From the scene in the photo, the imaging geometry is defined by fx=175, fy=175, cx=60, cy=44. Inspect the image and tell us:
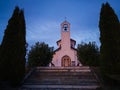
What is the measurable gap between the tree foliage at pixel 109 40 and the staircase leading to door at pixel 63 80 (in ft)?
4.30

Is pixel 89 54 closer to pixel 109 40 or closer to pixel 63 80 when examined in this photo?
pixel 109 40

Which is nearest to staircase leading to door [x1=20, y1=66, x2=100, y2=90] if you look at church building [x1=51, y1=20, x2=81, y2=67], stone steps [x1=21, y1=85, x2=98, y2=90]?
stone steps [x1=21, y1=85, x2=98, y2=90]

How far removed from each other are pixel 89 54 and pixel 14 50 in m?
9.81

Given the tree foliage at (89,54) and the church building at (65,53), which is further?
the church building at (65,53)

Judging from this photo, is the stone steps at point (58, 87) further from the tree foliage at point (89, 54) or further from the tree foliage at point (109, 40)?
the tree foliage at point (89, 54)

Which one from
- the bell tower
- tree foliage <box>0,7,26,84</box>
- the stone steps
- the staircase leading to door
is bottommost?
the stone steps

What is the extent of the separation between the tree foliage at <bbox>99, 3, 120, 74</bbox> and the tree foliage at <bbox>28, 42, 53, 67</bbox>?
25.5ft

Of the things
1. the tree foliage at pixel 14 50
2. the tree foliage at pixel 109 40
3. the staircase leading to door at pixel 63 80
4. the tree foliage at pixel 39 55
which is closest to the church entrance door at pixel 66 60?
the tree foliage at pixel 39 55

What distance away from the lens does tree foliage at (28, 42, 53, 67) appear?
56.7 feet

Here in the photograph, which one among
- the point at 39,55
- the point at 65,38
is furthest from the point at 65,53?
the point at 39,55

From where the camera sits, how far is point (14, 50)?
1073cm

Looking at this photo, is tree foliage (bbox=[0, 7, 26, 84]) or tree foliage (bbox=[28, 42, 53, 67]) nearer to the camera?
tree foliage (bbox=[0, 7, 26, 84])

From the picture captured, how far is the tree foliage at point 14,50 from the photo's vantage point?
1010 cm

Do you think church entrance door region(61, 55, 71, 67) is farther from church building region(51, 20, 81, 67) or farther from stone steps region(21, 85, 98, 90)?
stone steps region(21, 85, 98, 90)
